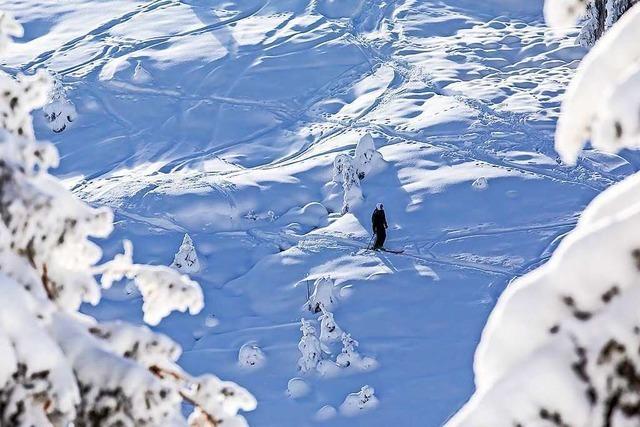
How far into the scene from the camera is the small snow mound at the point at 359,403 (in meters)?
13.1

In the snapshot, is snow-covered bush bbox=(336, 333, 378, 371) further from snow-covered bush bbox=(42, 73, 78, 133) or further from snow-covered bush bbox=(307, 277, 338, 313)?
snow-covered bush bbox=(42, 73, 78, 133)

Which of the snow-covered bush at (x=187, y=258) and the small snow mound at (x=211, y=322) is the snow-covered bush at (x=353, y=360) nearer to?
the small snow mound at (x=211, y=322)

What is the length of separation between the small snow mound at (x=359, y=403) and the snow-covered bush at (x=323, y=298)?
2.94 m

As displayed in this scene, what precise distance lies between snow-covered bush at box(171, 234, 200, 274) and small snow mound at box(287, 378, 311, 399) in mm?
5413

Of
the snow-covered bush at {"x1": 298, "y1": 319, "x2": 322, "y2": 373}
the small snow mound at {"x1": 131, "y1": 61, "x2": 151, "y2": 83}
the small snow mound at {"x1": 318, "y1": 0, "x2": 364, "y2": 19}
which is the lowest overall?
the small snow mound at {"x1": 318, "y1": 0, "x2": 364, "y2": 19}

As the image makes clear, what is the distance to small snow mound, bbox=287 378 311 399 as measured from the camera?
13.7 m

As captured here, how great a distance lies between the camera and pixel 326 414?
42.9 ft

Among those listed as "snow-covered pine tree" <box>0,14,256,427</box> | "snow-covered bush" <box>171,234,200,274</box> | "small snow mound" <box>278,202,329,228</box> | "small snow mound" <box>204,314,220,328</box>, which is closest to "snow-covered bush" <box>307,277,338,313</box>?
"small snow mound" <box>204,314,220,328</box>

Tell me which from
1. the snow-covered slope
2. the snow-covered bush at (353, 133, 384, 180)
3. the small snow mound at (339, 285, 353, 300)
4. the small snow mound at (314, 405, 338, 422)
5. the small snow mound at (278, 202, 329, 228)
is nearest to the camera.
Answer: the small snow mound at (314, 405, 338, 422)

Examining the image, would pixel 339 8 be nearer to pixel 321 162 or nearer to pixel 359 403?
pixel 321 162

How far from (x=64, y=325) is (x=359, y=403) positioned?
10.9m

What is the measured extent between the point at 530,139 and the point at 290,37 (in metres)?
11.6

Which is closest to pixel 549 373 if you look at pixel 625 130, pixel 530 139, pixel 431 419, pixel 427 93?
pixel 625 130

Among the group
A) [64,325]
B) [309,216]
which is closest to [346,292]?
[309,216]
